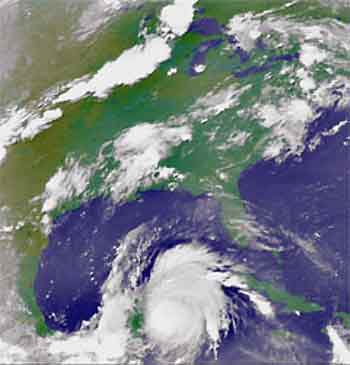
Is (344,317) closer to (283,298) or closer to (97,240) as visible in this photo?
(283,298)

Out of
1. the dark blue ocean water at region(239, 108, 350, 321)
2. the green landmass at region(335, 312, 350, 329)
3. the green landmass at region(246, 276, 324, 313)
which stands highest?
the dark blue ocean water at region(239, 108, 350, 321)

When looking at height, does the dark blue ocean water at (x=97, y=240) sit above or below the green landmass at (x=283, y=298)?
above

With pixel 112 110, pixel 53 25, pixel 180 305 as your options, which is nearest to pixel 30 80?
pixel 53 25

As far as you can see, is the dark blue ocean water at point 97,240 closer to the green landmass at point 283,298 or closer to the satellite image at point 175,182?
the satellite image at point 175,182

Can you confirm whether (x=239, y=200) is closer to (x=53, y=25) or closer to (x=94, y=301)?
(x=94, y=301)

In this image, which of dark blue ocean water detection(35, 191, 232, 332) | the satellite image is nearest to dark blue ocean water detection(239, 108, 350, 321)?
the satellite image

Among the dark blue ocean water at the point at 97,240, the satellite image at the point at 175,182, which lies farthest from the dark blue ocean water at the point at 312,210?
the dark blue ocean water at the point at 97,240

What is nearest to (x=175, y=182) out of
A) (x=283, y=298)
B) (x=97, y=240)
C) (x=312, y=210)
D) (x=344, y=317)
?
(x=97, y=240)

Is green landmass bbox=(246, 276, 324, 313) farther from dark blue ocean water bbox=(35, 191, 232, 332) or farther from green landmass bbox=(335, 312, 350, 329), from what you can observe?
dark blue ocean water bbox=(35, 191, 232, 332)
